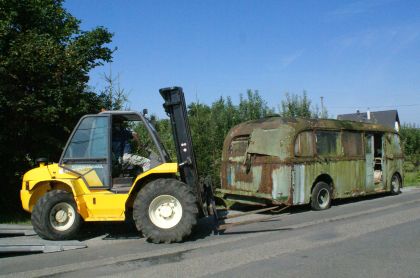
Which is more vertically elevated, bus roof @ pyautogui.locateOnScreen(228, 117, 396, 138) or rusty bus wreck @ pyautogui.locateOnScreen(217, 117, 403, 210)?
bus roof @ pyautogui.locateOnScreen(228, 117, 396, 138)

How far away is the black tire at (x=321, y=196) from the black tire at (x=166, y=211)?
5.10 meters

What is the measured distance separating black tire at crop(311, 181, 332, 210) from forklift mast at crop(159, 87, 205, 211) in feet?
14.7

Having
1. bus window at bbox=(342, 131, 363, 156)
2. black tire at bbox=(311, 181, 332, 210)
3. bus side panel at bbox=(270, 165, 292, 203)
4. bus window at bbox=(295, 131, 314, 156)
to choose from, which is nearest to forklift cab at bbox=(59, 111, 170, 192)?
bus side panel at bbox=(270, 165, 292, 203)

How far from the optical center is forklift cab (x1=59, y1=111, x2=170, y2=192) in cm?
826

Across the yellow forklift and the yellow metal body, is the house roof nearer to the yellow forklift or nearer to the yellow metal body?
the yellow forklift

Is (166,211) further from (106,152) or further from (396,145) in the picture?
(396,145)

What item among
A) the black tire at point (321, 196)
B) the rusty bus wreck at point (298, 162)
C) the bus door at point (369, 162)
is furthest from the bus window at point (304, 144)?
the bus door at point (369, 162)

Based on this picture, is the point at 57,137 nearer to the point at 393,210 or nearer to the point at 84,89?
the point at 84,89

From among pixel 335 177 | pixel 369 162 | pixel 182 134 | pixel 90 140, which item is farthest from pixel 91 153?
pixel 369 162

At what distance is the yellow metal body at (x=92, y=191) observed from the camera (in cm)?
798

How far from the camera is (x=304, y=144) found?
11672 mm

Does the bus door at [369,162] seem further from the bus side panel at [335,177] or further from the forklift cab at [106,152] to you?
the forklift cab at [106,152]

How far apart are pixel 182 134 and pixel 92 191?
199 centimetres

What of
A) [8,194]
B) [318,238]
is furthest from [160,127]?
[318,238]
